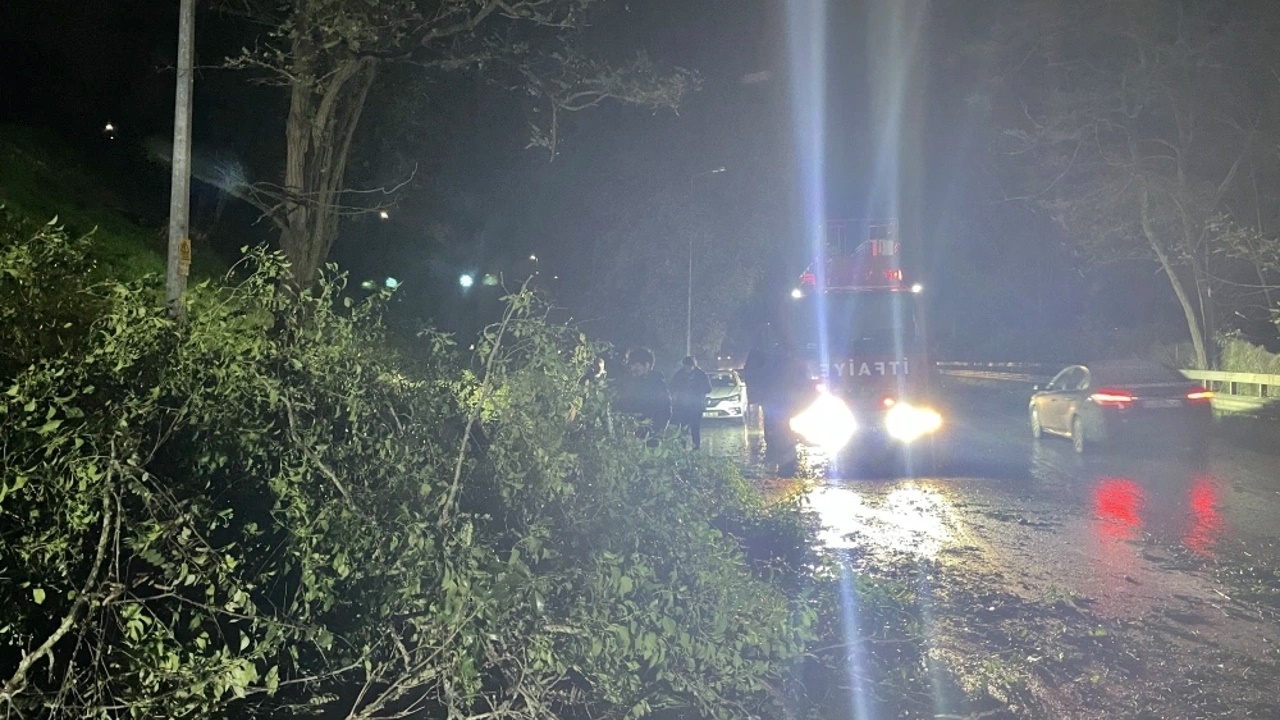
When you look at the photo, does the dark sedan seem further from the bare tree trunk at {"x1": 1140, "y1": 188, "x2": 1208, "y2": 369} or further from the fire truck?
the bare tree trunk at {"x1": 1140, "y1": 188, "x2": 1208, "y2": 369}

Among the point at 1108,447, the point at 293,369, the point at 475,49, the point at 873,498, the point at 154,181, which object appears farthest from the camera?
the point at 154,181

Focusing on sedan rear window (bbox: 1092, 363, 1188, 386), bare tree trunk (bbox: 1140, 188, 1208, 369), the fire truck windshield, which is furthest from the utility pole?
bare tree trunk (bbox: 1140, 188, 1208, 369)

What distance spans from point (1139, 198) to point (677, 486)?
28057 millimetres

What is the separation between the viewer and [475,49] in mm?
13148

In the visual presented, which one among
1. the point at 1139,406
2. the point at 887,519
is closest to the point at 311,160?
the point at 887,519

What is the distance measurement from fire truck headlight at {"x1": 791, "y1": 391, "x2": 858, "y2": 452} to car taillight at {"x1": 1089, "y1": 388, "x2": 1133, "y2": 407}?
3.66m

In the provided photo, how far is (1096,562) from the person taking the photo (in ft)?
26.9

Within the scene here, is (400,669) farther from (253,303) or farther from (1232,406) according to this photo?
(1232,406)

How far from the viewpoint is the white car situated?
22.5 meters

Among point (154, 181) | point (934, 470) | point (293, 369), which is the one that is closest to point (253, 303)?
point (293, 369)

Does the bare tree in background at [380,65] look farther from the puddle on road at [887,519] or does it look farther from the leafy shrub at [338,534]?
the leafy shrub at [338,534]

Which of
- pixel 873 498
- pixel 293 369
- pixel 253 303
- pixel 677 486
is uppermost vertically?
pixel 253 303

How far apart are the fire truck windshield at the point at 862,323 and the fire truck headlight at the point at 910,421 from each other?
0.86 metres

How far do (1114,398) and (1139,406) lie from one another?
355 mm
